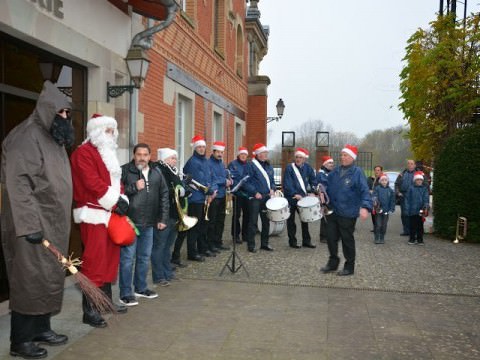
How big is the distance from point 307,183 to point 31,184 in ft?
21.7

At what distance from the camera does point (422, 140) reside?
1370 centimetres

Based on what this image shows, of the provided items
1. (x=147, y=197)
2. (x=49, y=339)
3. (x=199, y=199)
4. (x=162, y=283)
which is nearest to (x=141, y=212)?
(x=147, y=197)

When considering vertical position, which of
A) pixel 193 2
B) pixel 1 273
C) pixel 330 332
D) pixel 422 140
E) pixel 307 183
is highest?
pixel 193 2

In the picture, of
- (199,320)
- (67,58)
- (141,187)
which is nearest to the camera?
(199,320)

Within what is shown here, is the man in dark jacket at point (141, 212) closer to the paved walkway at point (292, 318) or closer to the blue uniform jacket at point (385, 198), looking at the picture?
the paved walkway at point (292, 318)

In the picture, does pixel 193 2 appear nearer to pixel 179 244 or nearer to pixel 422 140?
pixel 179 244

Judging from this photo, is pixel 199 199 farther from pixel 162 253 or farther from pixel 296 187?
pixel 296 187

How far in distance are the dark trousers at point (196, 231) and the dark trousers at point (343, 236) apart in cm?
205

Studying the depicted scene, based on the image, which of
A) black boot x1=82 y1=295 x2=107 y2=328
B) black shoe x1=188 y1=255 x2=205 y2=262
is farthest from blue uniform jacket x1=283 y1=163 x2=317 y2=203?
black boot x1=82 y1=295 x2=107 y2=328

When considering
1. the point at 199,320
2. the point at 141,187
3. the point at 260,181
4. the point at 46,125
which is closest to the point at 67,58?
the point at 141,187

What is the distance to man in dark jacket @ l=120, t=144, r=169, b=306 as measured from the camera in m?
5.32

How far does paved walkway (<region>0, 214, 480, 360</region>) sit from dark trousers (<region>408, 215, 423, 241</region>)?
8.44 ft

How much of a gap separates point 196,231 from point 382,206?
15.4 ft

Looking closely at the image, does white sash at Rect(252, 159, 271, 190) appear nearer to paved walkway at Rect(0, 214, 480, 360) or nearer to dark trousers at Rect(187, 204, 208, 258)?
Answer: dark trousers at Rect(187, 204, 208, 258)
